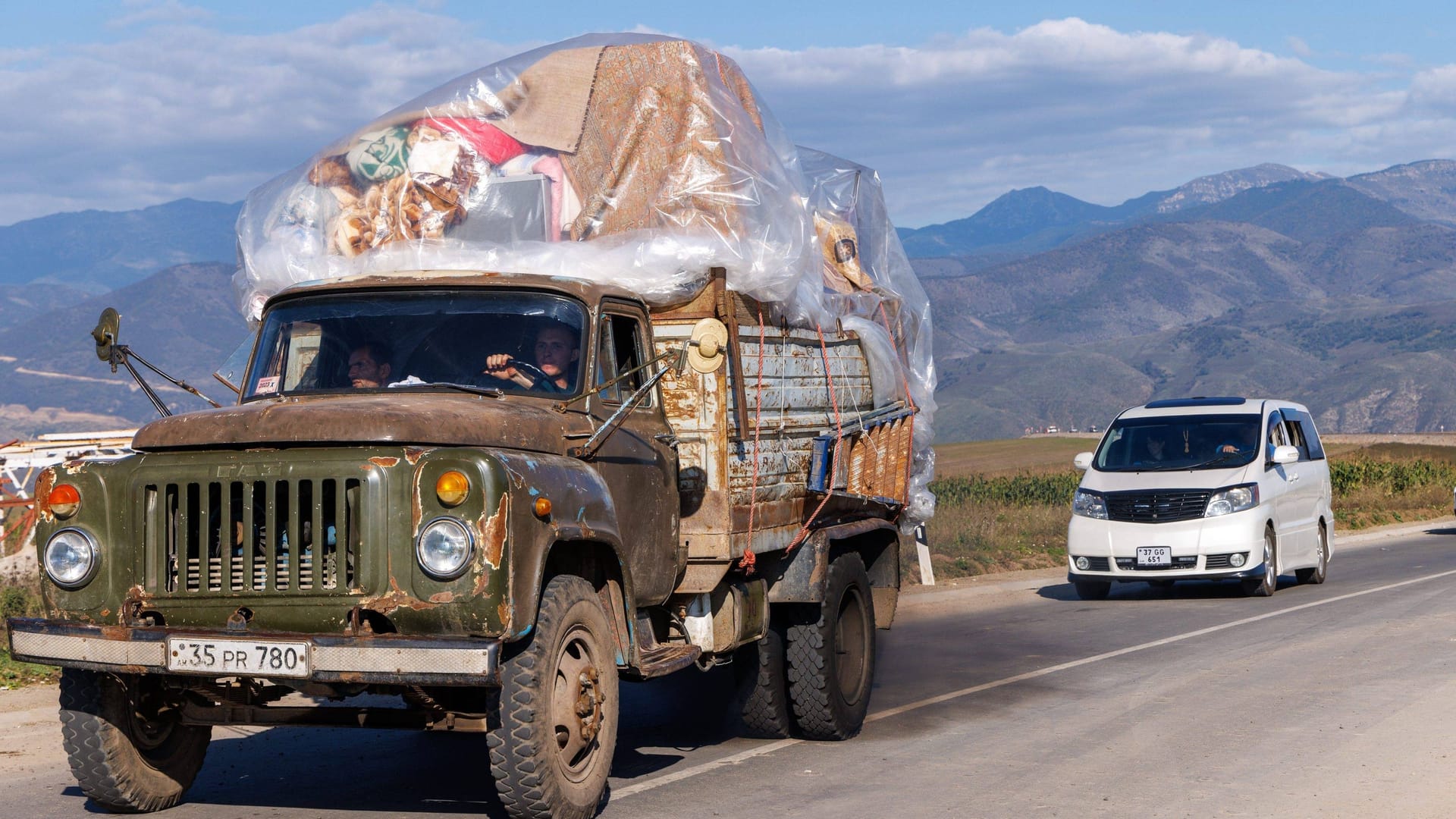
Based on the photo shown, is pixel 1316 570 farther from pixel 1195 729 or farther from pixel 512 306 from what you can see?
pixel 512 306

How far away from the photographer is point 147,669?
5832mm

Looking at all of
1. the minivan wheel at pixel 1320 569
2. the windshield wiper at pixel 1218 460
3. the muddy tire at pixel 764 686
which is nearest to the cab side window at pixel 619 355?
the muddy tire at pixel 764 686

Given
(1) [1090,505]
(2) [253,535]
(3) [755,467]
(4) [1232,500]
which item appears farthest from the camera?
(1) [1090,505]

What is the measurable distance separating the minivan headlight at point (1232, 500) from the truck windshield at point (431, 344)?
10842 mm

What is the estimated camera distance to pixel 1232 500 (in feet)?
53.4

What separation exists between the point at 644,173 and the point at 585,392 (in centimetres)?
174

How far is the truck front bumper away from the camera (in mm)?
5496

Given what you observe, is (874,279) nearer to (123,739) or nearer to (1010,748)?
(1010,748)

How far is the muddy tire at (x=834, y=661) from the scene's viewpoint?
28.3 ft

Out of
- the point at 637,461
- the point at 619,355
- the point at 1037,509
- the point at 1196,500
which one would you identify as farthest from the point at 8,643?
the point at 1037,509

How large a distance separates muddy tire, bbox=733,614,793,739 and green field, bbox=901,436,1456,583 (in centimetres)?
1141

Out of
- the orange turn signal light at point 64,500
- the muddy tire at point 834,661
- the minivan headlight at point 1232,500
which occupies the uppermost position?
the orange turn signal light at point 64,500

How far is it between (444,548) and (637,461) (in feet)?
5.13

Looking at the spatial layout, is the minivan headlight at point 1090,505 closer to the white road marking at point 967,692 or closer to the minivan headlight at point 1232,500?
the minivan headlight at point 1232,500
